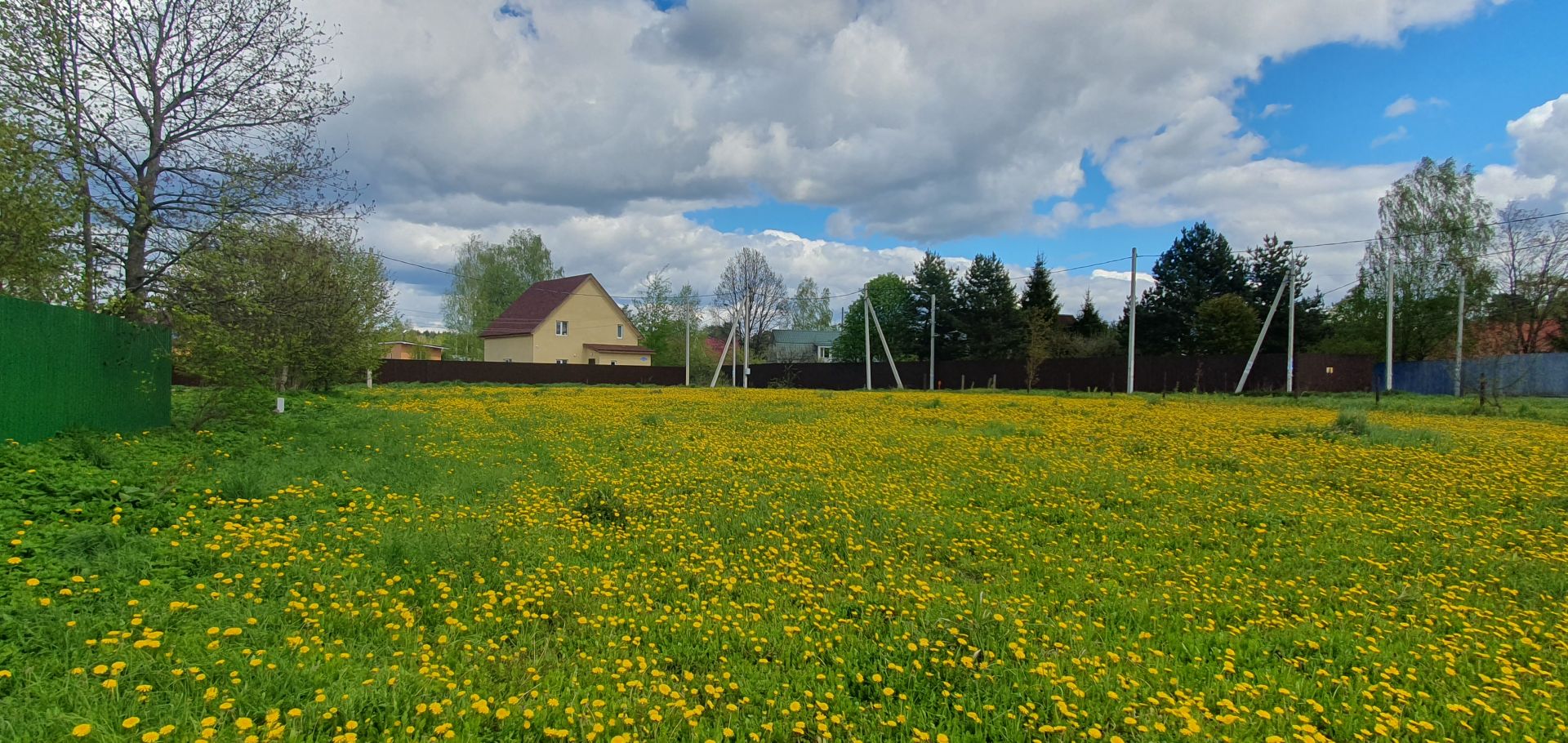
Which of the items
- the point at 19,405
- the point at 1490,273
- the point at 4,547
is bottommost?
the point at 4,547

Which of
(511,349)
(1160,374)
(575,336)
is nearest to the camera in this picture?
(1160,374)

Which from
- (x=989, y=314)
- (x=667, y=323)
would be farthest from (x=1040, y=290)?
(x=667, y=323)

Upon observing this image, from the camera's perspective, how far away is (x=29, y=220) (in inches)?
291

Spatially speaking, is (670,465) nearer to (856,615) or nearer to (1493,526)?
(856,615)

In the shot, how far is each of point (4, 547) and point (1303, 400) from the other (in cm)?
2746

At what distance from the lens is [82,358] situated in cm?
841

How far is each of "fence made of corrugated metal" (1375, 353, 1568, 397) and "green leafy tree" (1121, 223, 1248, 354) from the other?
10.1 m

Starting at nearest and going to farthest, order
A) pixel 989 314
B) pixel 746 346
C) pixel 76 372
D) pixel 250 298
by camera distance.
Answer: pixel 76 372, pixel 250 298, pixel 746 346, pixel 989 314

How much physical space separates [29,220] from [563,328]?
42.3 meters

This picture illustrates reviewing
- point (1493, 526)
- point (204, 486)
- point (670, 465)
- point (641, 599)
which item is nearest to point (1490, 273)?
→ point (1493, 526)

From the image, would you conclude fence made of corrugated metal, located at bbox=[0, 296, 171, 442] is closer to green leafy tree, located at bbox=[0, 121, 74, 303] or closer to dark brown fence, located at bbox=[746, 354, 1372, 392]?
green leafy tree, located at bbox=[0, 121, 74, 303]

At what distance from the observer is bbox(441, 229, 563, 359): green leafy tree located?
52.3 meters

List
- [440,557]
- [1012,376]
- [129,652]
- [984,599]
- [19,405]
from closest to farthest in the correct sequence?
[129,652] < [984,599] < [440,557] < [19,405] < [1012,376]

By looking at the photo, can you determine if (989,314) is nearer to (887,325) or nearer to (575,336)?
(887,325)
